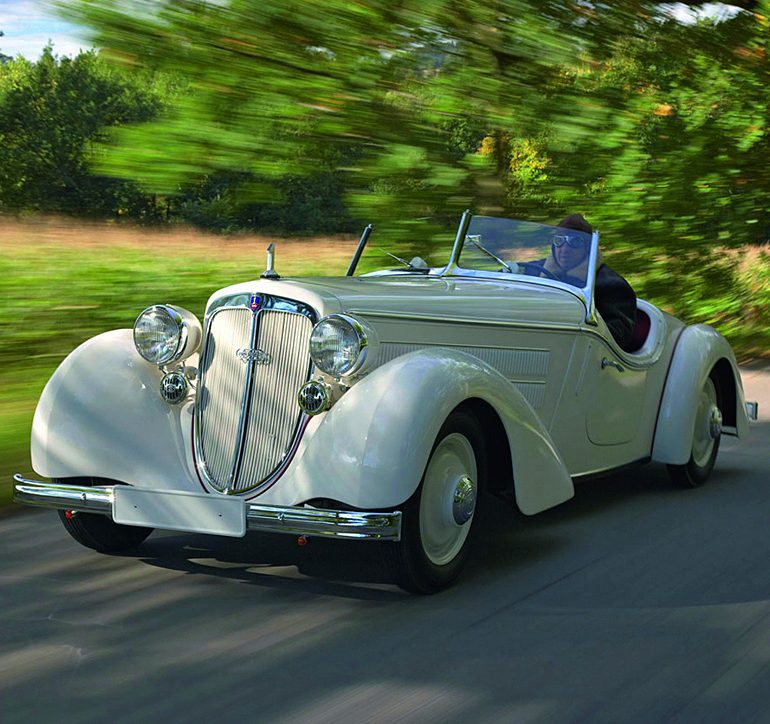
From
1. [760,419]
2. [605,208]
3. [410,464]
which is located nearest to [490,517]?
[410,464]

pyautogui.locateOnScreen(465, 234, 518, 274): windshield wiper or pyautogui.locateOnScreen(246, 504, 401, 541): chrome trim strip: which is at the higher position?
pyautogui.locateOnScreen(465, 234, 518, 274): windshield wiper

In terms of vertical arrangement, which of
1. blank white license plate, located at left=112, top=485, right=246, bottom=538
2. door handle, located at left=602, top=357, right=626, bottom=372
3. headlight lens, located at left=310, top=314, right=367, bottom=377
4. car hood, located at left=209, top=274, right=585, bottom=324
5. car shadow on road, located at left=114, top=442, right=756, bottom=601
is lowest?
car shadow on road, located at left=114, top=442, right=756, bottom=601

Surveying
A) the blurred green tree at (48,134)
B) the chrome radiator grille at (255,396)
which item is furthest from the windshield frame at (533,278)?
the blurred green tree at (48,134)

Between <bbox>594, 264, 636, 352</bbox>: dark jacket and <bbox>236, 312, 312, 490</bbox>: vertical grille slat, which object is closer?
<bbox>236, 312, 312, 490</bbox>: vertical grille slat

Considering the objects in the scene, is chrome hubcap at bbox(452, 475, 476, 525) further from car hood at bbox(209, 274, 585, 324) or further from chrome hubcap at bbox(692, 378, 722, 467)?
chrome hubcap at bbox(692, 378, 722, 467)

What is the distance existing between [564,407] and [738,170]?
23.4 ft

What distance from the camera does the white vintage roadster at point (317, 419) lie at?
13.1 feet

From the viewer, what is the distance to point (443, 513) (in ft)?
14.1

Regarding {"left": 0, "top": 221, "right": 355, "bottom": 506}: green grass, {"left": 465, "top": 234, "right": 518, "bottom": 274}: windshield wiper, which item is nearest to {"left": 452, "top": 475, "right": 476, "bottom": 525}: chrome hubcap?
{"left": 465, "top": 234, "right": 518, "bottom": 274}: windshield wiper

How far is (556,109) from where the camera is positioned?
31.6 ft

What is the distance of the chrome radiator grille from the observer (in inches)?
170

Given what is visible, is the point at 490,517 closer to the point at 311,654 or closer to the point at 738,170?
the point at 311,654

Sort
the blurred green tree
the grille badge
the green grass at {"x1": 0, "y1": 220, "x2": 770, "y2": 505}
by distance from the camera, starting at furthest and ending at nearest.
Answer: the blurred green tree → the green grass at {"x1": 0, "y1": 220, "x2": 770, "y2": 505} → the grille badge

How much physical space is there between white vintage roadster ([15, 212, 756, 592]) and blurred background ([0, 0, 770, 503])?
6.61ft
